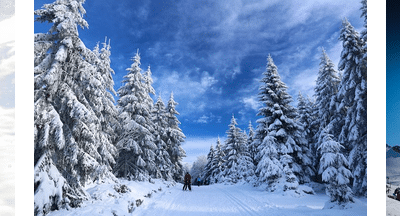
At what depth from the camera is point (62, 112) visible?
22.2 feet

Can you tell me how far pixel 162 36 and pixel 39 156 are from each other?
5785 mm

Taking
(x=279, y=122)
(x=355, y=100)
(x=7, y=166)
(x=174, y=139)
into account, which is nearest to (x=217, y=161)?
(x=174, y=139)

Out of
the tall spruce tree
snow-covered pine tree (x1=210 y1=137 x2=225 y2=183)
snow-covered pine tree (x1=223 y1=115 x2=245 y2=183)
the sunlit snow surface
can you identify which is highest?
the tall spruce tree

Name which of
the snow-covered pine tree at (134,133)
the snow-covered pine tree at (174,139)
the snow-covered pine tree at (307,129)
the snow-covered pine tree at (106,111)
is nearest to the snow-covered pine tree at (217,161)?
the snow-covered pine tree at (174,139)

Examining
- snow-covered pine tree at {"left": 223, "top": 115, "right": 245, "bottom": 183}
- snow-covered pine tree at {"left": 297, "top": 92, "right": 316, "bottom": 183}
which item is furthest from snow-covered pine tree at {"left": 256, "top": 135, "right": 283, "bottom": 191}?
snow-covered pine tree at {"left": 223, "top": 115, "right": 245, "bottom": 183}

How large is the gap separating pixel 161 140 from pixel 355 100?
56.2 feet

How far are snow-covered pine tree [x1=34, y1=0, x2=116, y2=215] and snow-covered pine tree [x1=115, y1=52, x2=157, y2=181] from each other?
6.84 meters

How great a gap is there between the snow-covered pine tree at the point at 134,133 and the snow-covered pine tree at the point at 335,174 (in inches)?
455

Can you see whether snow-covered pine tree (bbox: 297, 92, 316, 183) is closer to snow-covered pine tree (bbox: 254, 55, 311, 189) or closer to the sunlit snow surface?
snow-covered pine tree (bbox: 254, 55, 311, 189)

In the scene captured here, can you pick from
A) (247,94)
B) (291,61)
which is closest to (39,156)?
(247,94)

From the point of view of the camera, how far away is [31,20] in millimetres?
4660

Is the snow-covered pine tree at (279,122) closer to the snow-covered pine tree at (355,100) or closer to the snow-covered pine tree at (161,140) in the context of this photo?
the snow-covered pine tree at (355,100)

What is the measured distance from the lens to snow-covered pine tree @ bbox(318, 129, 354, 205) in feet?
22.2

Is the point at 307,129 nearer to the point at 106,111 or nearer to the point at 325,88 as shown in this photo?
the point at 325,88
